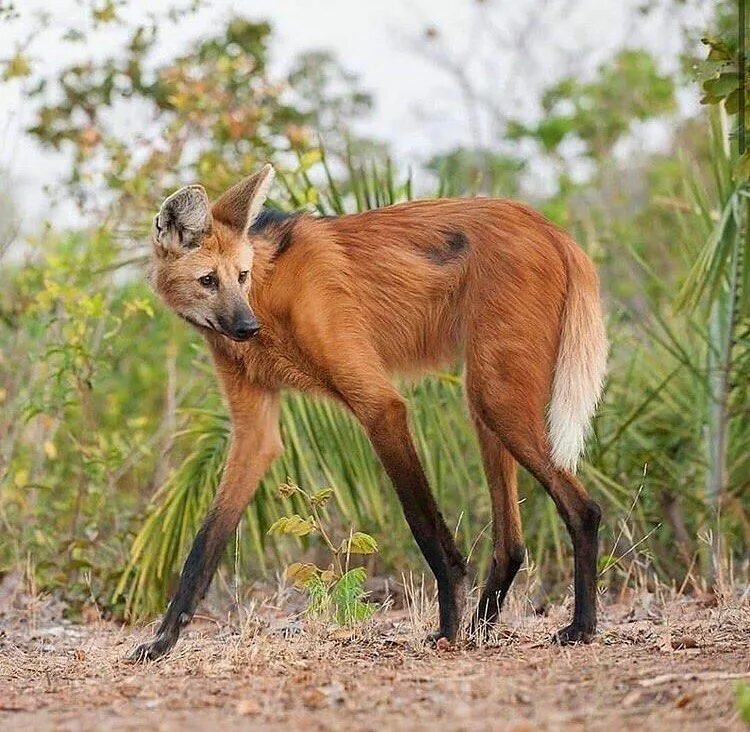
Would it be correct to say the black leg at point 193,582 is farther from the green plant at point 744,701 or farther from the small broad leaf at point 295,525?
the green plant at point 744,701

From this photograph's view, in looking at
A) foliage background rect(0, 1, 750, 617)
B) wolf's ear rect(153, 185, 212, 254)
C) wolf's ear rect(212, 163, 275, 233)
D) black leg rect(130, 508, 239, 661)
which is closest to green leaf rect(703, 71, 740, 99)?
foliage background rect(0, 1, 750, 617)

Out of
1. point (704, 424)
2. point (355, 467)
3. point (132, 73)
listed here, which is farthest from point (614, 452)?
point (132, 73)

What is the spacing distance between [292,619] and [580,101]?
9183 millimetres

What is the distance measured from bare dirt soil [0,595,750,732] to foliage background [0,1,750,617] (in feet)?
1.60

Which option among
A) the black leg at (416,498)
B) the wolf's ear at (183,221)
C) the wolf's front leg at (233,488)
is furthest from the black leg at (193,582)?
the wolf's ear at (183,221)

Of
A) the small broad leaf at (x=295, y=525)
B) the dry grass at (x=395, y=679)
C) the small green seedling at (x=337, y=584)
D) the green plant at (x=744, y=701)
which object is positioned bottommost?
the dry grass at (x=395, y=679)

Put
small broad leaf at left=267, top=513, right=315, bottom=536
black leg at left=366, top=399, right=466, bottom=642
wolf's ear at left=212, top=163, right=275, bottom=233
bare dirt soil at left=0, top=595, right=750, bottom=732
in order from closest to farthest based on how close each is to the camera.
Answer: bare dirt soil at left=0, top=595, right=750, bottom=732, small broad leaf at left=267, top=513, right=315, bottom=536, black leg at left=366, top=399, right=466, bottom=642, wolf's ear at left=212, top=163, right=275, bottom=233

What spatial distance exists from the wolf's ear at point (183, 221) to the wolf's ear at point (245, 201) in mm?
90

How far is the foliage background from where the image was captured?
486 cm

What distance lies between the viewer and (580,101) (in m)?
12.1

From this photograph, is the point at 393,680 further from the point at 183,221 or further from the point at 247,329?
the point at 183,221

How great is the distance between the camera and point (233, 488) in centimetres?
384

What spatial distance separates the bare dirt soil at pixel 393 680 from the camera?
2.42 meters

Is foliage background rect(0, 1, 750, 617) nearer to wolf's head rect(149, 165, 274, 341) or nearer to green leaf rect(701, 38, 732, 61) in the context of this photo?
green leaf rect(701, 38, 732, 61)
